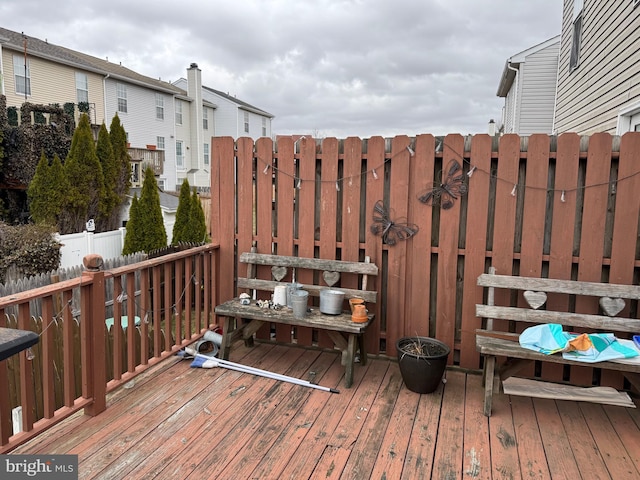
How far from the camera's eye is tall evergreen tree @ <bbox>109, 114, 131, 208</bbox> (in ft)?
40.0

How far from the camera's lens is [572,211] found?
Result: 2.97m

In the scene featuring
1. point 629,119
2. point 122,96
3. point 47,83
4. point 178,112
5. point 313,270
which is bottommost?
point 313,270

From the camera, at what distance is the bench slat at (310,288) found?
3.32 meters

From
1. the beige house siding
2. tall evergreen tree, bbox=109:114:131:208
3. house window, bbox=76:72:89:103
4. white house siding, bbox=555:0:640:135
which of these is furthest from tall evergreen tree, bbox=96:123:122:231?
white house siding, bbox=555:0:640:135

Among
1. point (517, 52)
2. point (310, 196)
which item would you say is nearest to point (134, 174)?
point (517, 52)

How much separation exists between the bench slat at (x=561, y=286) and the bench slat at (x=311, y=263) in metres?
0.85

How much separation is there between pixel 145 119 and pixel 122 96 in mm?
1486

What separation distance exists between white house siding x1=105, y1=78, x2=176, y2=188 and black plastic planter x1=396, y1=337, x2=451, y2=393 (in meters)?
18.2

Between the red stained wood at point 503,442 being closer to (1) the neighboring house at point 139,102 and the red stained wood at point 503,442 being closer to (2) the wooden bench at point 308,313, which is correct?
(2) the wooden bench at point 308,313

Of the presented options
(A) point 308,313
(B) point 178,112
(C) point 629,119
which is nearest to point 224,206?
(A) point 308,313

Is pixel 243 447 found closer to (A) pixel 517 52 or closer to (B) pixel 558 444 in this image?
(B) pixel 558 444

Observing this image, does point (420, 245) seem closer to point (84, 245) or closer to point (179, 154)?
point (84, 245)

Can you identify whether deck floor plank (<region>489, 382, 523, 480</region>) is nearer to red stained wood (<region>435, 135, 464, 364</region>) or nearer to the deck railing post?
red stained wood (<region>435, 135, 464, 364</region>)

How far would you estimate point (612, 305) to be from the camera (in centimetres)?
279
